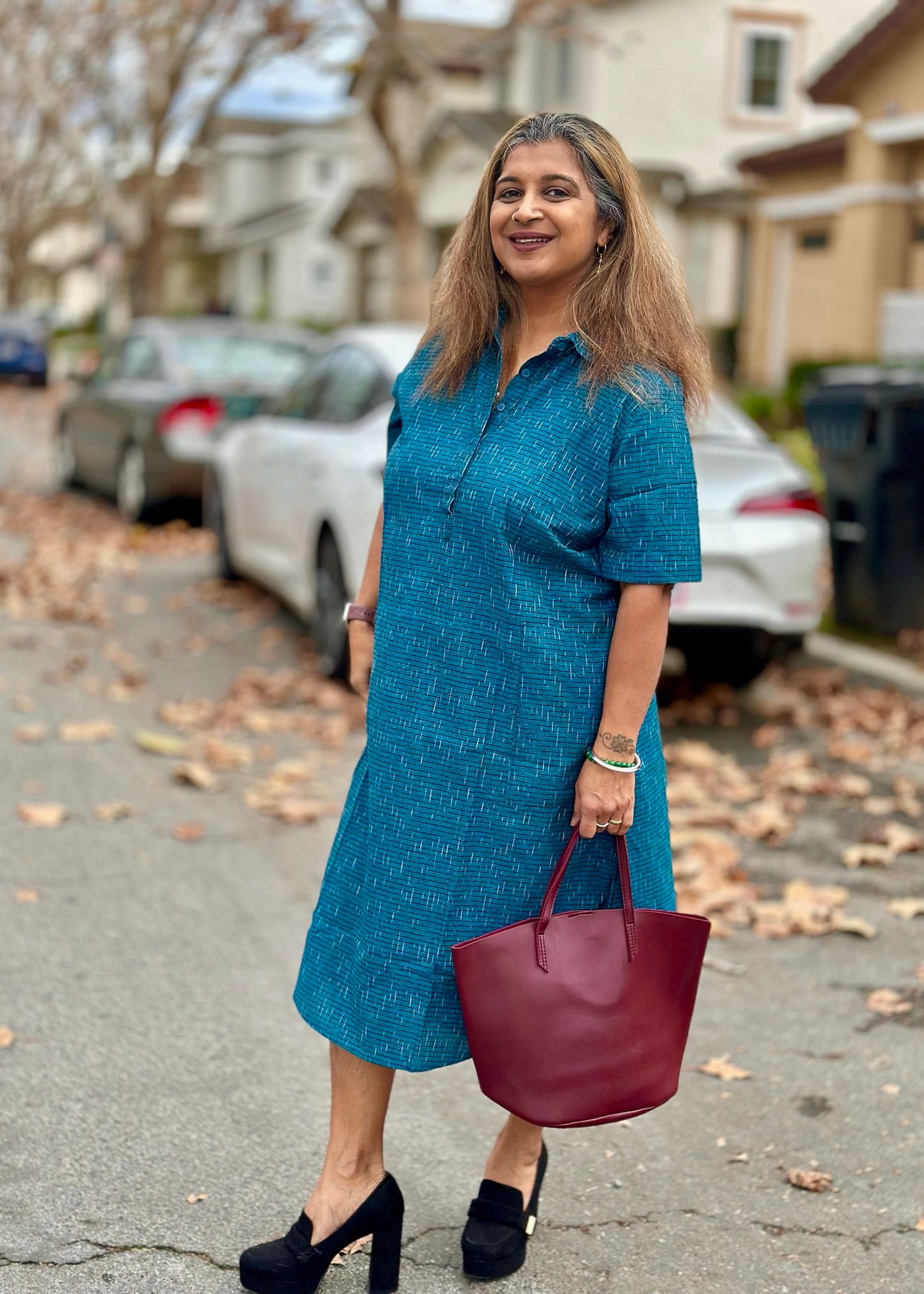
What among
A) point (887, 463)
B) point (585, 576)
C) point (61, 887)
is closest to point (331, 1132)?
point (585, 576)

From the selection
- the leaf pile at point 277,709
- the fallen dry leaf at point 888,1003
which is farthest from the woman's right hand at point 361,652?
the leaf pile at point 277,709

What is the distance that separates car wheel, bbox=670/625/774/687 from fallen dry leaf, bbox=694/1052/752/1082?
3101 millimetres

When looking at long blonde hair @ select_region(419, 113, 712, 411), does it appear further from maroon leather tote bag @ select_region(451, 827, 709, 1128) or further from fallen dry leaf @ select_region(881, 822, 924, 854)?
fallen dry leaf @ select_region(881, 822, 924, 854)

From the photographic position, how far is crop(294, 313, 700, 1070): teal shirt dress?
8.47 ft

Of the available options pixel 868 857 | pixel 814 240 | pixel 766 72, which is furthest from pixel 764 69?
pixel 868 857

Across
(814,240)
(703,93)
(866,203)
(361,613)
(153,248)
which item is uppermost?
(703,93)

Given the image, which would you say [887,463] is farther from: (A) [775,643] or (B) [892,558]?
(A) [775,643]

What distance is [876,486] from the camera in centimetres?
721

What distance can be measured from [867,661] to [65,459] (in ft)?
29.2

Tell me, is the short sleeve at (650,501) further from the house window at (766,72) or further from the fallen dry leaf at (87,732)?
the house window at (766,72)

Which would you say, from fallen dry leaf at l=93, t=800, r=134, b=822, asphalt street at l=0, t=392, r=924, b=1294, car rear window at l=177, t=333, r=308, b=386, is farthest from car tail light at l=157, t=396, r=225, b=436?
fallen dry leaf at l=93, t=800, r=134, b=822

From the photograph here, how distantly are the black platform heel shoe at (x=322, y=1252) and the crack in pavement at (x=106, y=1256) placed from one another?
122 mm

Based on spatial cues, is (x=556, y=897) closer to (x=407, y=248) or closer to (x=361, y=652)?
(x=361, y=652)

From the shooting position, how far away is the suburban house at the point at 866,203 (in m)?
17.6
